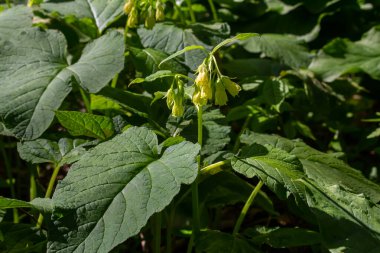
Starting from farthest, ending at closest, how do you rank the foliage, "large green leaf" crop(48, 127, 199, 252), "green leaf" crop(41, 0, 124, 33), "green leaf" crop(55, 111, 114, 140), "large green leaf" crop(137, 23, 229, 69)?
1. "green leaf" crop(41, 0, 124, 33)
2. "large green leaf" crop(137, 23, 229, 69)
3. "green leaf" crop(55, 111, 114, 140)
4. the foliage
5. "large green leaf" crop(48, 127, 199, 252)

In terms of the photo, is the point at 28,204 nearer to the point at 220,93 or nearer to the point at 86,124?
the point at 86,124

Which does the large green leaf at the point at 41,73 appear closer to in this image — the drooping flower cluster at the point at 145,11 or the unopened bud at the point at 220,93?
the drooping flower cluster at the point at 145,11

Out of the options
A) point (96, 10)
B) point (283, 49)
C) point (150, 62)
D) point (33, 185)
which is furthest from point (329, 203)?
point (96, 10)

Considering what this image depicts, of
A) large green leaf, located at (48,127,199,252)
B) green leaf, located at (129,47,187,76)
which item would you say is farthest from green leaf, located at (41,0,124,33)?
large green leaf, located at (48,127,199,252)

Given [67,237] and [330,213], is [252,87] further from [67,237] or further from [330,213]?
[67,237]

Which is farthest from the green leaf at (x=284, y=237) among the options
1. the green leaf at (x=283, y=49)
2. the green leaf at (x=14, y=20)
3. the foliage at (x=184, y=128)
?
the green leaf at (x=14, y=20)

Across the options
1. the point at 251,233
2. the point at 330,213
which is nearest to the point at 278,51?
the point at 251,233

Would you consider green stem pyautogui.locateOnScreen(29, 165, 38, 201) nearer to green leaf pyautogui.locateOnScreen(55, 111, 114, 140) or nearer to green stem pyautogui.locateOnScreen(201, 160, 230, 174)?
green leaf pyautogui.locateOnScreen(55, 111, 114, 140)
